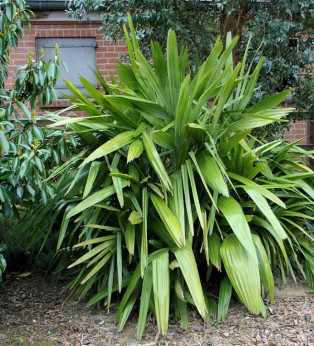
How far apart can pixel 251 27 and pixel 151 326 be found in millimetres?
3112

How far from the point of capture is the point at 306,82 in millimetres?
4922

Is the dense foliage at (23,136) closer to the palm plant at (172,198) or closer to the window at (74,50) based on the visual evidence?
the palm plant at (172,198)

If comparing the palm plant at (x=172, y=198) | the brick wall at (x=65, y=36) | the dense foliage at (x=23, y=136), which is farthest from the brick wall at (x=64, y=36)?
the dense foliage at (x=23, y=136)

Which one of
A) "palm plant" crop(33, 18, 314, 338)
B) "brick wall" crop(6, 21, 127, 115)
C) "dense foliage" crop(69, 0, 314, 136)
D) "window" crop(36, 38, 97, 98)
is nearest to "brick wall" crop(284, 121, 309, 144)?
"dense foliage" crop(69, 0, 314, 136)

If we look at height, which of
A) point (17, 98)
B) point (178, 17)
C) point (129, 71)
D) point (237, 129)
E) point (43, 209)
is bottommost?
point (43, 209)

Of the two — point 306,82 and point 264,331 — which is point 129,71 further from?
point 306,82

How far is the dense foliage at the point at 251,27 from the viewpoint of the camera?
432 cm

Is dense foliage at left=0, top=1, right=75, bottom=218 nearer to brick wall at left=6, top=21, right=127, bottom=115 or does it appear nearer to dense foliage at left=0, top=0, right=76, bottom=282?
dense foliage at left=0, top=0, right=76, bottom=282

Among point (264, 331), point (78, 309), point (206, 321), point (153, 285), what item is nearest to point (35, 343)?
point (78, 309)

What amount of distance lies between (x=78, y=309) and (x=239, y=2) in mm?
3168

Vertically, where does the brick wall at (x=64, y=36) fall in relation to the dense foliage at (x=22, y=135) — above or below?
above

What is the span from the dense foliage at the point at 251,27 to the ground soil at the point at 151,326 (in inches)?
81.6

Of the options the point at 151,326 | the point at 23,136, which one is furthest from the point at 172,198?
the point at 23,136

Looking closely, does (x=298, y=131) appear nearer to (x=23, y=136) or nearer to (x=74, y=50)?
(x=74, y=50)
